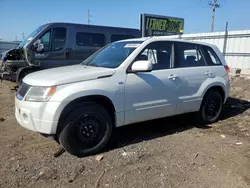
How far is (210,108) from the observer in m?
5.55

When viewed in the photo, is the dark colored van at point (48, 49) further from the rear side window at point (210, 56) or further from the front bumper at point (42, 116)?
the rear side window at point (210, 56)

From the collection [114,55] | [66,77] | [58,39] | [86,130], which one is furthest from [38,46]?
[86,130]

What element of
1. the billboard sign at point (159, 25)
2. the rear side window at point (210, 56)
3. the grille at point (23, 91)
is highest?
the billboard sign at point (159, 25)

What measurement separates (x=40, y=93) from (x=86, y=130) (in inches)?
34.2

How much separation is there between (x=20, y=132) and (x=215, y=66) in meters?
4.24

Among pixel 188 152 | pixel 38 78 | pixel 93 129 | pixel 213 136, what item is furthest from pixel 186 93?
pixel 38 78

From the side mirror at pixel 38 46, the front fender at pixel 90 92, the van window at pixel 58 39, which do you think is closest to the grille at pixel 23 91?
the front fender at pixel 90 92

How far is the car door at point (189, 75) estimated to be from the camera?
4895 mm

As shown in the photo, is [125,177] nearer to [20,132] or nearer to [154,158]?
[154,158]

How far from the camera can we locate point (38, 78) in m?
3.87

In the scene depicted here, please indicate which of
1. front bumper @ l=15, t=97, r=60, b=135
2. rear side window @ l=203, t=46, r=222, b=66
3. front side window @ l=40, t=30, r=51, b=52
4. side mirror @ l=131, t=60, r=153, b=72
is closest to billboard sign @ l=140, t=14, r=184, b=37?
front side window @ l=40, t=30, r=51, b=52

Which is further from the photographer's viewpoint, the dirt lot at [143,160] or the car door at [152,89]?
the car door at [152,89]

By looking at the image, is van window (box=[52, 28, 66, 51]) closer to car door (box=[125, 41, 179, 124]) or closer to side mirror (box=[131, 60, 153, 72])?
car door (box=[125, 41, 179, 124])

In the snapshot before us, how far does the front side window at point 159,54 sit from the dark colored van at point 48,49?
4907 mm
